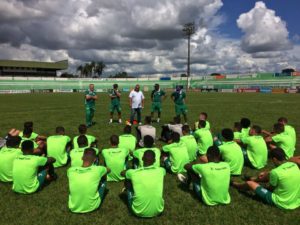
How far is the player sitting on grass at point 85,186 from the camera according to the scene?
5418 mm

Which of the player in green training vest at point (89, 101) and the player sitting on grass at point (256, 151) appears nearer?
the player sitting on grass at point (256, 151)

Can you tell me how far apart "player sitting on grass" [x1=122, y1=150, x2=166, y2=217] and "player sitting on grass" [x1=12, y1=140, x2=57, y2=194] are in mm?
2387

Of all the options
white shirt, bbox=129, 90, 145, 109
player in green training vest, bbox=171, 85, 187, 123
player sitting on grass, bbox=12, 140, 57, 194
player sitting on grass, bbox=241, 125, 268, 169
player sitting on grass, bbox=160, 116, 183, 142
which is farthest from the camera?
player in green training vest, bbox=171, 85, 187, 123

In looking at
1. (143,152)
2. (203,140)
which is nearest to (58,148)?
(143,152)

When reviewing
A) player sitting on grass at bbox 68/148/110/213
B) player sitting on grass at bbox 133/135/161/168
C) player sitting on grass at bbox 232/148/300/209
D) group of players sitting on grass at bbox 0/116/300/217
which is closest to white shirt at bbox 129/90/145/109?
group of players sitting on grass at bbox 0/116/300/217

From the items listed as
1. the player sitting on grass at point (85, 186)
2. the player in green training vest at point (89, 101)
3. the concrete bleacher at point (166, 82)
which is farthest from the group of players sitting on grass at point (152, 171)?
the concrete bleacher at point (166, 82)

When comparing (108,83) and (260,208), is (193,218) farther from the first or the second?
(108,83)

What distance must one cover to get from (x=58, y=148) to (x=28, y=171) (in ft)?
6.72

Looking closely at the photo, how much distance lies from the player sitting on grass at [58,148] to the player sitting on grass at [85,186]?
2938 mm

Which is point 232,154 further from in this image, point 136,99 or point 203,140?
point 136,99

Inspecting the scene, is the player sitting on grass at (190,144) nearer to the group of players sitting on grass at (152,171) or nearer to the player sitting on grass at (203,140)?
the group of players sitting on grass at (152,171)

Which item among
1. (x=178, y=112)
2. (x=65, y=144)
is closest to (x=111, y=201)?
(x=65, y=144)

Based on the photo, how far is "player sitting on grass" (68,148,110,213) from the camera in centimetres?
542

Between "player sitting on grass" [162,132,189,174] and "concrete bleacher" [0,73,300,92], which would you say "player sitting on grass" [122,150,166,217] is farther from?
"concrete bleacher" [0,73,300,92]
